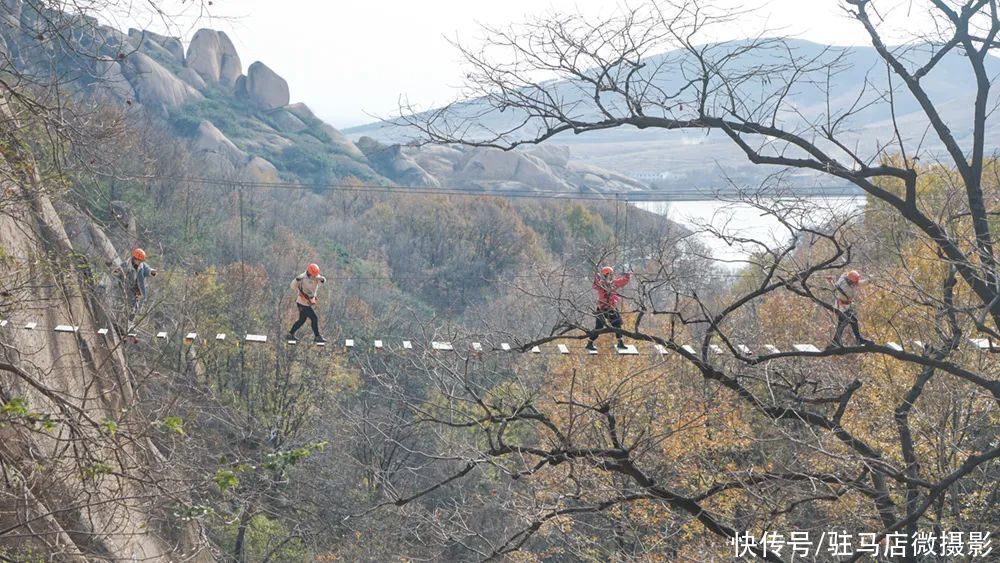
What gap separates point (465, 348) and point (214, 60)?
257 feet

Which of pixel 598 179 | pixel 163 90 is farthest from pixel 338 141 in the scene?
pixel 598 179

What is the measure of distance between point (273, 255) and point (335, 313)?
9.61 m

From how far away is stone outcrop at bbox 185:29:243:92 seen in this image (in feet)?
271

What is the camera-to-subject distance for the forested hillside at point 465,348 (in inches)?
272

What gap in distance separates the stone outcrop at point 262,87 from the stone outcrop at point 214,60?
118 cm

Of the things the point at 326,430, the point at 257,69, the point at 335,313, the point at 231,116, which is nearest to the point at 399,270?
the point at 335,313

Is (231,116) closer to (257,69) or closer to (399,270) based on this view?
(257,69)

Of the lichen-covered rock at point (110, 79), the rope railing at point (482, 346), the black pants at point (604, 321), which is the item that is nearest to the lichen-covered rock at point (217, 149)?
the rope railing at point (482, 346)

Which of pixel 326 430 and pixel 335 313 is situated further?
pixel 335 313

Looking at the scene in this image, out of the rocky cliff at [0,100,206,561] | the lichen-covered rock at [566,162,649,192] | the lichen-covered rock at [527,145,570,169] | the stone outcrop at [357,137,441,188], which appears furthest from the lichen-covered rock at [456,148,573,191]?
the rocky cliff at [0,100,206,561]

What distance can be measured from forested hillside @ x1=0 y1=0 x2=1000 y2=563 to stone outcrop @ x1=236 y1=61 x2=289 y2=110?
3442 mm

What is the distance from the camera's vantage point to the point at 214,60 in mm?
83562

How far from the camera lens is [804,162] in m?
6.96

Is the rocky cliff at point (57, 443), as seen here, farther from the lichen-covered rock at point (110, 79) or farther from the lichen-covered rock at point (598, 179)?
the lichen-covered rock at point (598, 179)
